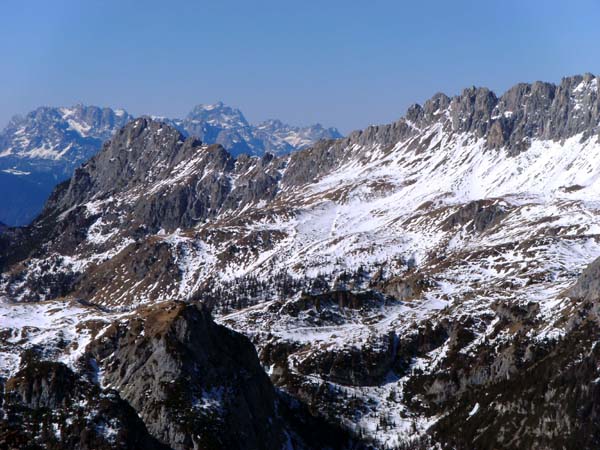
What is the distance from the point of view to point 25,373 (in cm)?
19250

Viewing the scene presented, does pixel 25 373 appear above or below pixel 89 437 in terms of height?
above

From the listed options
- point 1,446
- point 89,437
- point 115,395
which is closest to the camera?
point 1,446

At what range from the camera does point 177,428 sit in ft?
633

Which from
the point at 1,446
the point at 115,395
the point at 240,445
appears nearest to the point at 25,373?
the point at 115,395

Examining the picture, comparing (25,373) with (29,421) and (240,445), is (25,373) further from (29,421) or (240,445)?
(240,445)

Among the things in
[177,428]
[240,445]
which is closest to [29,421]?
[177,428]

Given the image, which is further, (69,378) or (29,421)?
(69,378)

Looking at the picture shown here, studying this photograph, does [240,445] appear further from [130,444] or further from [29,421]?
[29,421]

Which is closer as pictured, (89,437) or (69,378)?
(89,437)

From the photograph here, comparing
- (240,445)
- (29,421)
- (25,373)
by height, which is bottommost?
(240,445)

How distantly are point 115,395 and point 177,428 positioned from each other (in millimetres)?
17178

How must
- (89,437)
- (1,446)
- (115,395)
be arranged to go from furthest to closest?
(115,395), (89,437), (1,446)

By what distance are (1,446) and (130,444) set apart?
26.4 meters

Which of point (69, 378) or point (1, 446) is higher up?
point (69, 378)
